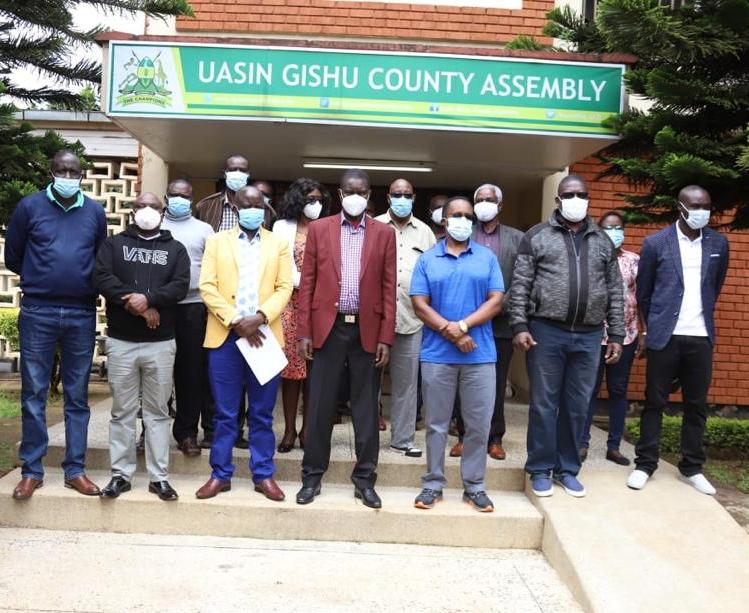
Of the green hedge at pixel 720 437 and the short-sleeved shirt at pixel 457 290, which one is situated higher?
the short-sleeved shirt at pixel 457 290

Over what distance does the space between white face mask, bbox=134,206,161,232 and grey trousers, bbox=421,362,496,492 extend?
198cm

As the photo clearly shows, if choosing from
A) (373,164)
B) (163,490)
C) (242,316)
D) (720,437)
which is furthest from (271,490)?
(720,437)

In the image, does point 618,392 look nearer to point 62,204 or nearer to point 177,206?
point 177,206

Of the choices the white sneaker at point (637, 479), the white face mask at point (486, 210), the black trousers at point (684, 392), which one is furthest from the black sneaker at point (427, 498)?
the white face mask at point (486, 210)

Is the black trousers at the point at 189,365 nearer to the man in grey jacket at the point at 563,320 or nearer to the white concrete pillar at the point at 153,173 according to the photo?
the man in grey jacket at the point at 563,320

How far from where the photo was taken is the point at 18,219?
4.90 metres

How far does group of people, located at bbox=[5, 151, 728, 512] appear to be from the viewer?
4.91 m

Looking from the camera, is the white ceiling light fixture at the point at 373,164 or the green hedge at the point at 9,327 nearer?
the white ceiling light fixture at the point at 373,164

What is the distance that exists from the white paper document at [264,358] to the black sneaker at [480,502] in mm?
1516

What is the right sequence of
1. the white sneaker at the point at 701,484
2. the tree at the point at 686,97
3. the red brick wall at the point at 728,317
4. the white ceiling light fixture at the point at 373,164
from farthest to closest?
the red brick wall at the point at 728,317 < the white ceiling light fixture at the point at 373,164 < the white sneaker at the point at 701,484 < the tree at the point at 686,97

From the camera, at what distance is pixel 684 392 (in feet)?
18.2

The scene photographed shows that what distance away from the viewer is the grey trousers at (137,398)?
16.1 ft

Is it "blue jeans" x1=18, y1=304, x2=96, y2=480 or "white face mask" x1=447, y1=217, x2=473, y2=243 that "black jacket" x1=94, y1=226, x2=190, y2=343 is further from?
"white face mask" x1=447, y1=217, x2=473, y2=243

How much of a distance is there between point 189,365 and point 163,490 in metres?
0.90
